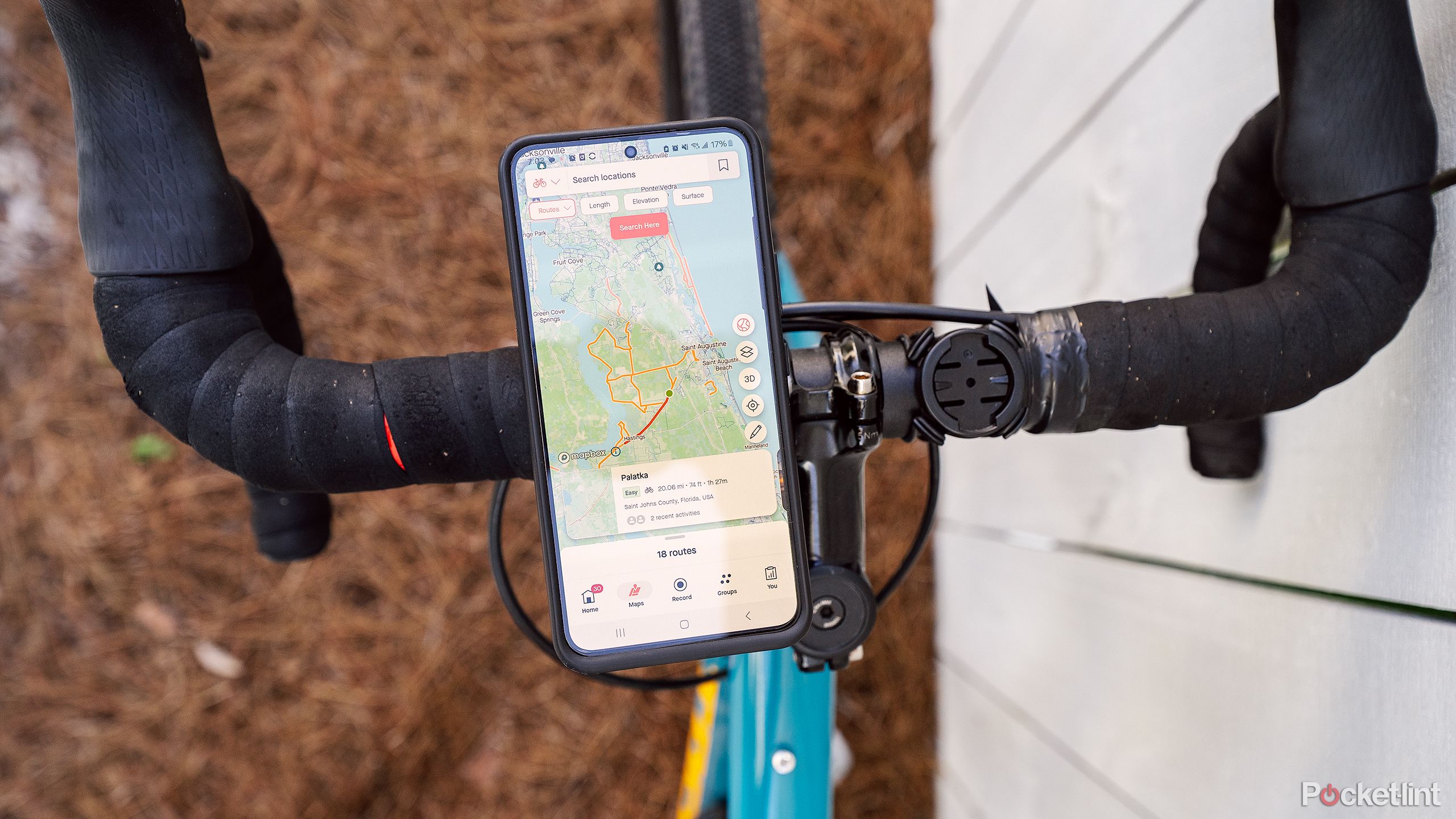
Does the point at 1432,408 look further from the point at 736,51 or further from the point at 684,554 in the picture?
the point at 736,51

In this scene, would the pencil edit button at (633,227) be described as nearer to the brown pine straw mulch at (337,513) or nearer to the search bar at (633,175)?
the search bar at (633,175)

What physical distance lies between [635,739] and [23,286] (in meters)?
1.01

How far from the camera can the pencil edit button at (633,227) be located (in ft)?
1.29

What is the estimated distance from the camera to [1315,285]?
0.37 m

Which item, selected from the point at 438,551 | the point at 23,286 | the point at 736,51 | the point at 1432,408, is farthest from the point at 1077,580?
the point at 23,286

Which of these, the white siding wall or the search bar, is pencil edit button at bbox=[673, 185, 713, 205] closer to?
the search bar

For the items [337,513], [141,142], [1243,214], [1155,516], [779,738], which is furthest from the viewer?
[337,513]

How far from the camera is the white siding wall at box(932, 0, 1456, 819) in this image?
45 cm

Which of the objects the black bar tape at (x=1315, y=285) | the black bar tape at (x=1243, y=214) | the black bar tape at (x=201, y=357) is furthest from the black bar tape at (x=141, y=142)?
the black bar tape at (x=1243, y=214)

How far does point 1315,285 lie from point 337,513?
105 cm

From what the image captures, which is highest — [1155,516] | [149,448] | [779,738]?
[149,448]

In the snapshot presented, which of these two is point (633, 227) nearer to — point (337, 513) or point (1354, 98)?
point (1354, 98)

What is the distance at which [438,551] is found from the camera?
1045mm

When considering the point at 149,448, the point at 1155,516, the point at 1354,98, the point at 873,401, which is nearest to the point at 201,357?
the point at 873,401
